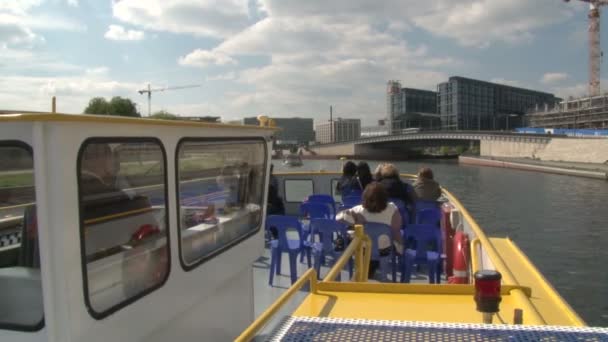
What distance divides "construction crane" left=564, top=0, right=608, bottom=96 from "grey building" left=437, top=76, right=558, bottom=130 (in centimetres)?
1844

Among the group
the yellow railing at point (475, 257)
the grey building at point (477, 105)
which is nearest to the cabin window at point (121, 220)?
the yellow railing at point (475, 257)

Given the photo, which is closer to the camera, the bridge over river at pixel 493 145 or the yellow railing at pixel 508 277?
the yellow railing at pixel 508 277

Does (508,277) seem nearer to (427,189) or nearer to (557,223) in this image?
(427,189)

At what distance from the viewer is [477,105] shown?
130 meters

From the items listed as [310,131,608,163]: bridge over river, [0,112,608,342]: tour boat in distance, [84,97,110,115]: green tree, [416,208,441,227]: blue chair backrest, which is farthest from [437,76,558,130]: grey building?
[0,112,608,342]: tour boat in distance

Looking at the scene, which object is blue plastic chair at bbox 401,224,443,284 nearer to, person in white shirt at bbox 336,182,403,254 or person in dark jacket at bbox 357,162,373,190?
person in white shirt at bbox 336,182,403,254

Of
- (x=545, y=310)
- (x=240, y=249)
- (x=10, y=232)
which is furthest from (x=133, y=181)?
(x=545, y=310)

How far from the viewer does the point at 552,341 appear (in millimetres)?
1828

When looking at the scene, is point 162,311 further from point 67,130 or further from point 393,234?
point 393,234

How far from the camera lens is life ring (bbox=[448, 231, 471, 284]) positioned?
15.9 feet

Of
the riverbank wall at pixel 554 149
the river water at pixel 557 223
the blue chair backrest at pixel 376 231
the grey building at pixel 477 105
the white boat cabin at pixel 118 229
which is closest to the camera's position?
the white boat cabin at pixel 118 229

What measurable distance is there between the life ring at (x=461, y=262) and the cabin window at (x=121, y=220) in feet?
10.1

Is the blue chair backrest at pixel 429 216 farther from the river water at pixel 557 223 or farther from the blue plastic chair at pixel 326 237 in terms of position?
the river water at pixel 557 223

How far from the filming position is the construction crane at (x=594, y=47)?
114m
